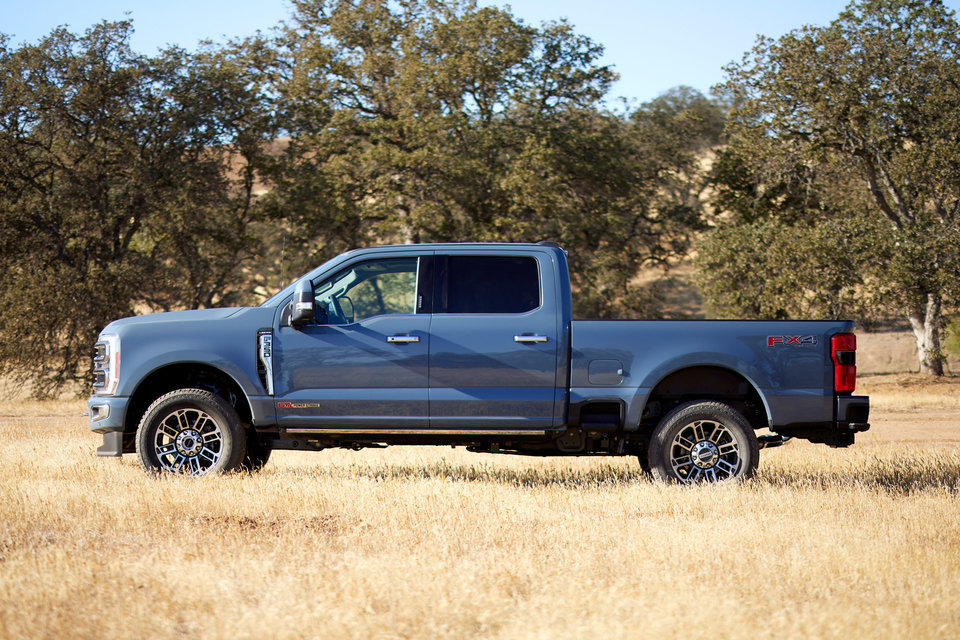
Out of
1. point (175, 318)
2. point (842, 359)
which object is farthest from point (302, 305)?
point (842, 359)

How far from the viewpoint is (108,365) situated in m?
8.41

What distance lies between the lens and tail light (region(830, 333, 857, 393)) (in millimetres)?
7930

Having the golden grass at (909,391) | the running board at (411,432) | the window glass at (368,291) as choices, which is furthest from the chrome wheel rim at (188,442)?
the golden grass at (909,391)

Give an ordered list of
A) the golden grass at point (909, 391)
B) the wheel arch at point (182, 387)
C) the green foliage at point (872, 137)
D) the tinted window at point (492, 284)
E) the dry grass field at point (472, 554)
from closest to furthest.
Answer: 1. the dry grass field at point (472, 554)
2. the tinted window at point (492, 284)
3. the wheel arch at point (182, 387)
4. the golden grass at point (909, 391)
5. the green foliage at point (872, 137)

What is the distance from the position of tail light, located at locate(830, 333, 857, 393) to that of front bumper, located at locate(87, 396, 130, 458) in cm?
570

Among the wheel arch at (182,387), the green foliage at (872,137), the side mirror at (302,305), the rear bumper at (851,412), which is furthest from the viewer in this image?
the green foliage at (872,137)

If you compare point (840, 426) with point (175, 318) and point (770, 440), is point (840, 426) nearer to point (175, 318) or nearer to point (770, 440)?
point (770, 440)

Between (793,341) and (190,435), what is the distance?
4966 mm

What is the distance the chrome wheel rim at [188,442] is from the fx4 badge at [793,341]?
4.52 m

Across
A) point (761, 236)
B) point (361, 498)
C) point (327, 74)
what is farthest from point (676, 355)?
point (327, 74)

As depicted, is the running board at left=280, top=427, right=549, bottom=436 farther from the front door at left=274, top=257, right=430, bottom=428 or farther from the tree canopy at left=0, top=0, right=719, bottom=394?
the tree canopy at left=0, top=0, right=719, bottom=394

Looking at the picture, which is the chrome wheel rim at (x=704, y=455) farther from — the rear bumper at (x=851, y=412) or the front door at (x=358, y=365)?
the front door at (x=358, y=365)

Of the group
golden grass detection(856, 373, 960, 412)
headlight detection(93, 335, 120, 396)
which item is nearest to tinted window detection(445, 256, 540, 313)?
headlight detection(93, 335, 120, 396)

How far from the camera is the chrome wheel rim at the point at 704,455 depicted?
8148 mm
